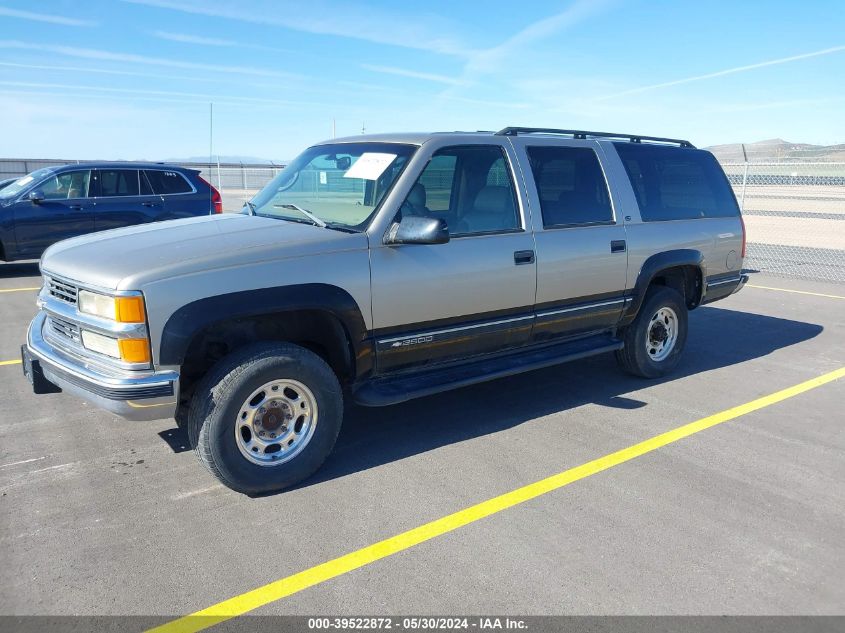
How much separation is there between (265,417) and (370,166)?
1770 millimetres

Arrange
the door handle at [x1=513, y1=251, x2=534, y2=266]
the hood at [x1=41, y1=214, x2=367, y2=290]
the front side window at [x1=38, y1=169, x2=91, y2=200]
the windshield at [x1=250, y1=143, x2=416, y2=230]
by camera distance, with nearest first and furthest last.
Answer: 1. the hood at [x1=41, y1=214, x2=367, y2=290]
2. the windshield at [x1=250, y1=143, x2=416, y2=230]
3. the door handle at [x1=513, y1=251, x2=534, y2=266]
4. the front side window at [x1=38, y1=169, x2=91, y2=200]

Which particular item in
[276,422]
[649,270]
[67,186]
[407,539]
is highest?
[67,186]

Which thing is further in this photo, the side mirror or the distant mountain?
the distant mountain

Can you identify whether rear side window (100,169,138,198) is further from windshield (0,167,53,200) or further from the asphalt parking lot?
the asphalt parking lot

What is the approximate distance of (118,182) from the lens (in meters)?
11.0

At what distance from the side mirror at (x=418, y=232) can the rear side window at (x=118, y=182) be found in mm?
8522

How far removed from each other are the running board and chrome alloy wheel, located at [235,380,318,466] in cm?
35

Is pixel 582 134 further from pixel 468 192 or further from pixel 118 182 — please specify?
pixel 118 182

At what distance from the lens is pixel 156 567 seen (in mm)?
3080

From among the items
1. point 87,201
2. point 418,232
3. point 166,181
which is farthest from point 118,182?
point 418,232

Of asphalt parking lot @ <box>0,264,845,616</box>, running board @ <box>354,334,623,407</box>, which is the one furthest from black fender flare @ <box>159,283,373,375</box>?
asphalt parking lot @ <box>0,264,845,616</box>

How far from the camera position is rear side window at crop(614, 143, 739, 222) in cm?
567

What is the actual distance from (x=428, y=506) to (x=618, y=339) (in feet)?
8.77

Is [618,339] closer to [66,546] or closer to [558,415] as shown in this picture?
[558,415]
